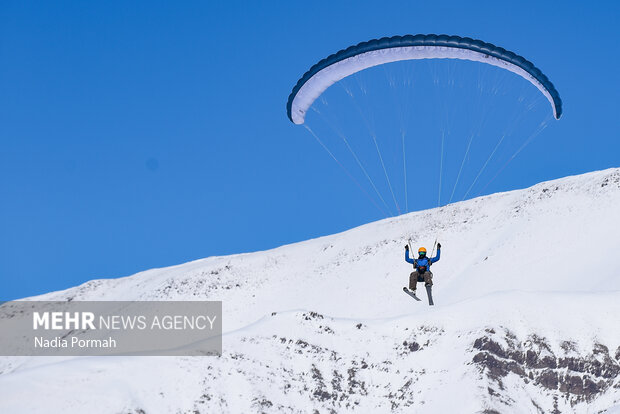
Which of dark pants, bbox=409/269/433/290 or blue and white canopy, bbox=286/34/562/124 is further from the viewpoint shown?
dark pants, bbox=409/269/433/290

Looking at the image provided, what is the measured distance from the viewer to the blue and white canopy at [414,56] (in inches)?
800

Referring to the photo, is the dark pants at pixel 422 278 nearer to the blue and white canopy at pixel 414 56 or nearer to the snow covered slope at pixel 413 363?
the blue and white canopy at pixel 414 56

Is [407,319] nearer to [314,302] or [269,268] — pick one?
[314,302]

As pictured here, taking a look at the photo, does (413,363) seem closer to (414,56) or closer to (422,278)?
(422,278)

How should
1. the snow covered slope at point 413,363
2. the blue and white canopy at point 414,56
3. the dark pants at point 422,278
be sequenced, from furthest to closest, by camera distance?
the snow covered slope at point 413,363, the dark pants at point 422,278, the blue and white canopy at point 414,56

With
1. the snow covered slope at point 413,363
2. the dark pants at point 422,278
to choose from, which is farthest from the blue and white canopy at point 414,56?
the snow covered slope at point 413,363

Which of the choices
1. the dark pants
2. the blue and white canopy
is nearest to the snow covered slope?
the dark pants

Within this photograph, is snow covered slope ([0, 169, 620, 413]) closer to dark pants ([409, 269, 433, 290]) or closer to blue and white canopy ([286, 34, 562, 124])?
dark pants ([409, 269, 433, 290])

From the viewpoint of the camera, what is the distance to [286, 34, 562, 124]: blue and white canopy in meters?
20.3

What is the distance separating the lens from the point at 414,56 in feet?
68.3

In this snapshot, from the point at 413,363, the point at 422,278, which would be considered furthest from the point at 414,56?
the point at 413,363

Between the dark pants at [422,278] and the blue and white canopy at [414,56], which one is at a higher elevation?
the blue and white canopy at [414,56]

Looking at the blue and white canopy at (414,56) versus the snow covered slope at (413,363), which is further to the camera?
the snow covered slope at (413,363)

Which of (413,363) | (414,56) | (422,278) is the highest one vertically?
(414,56)
